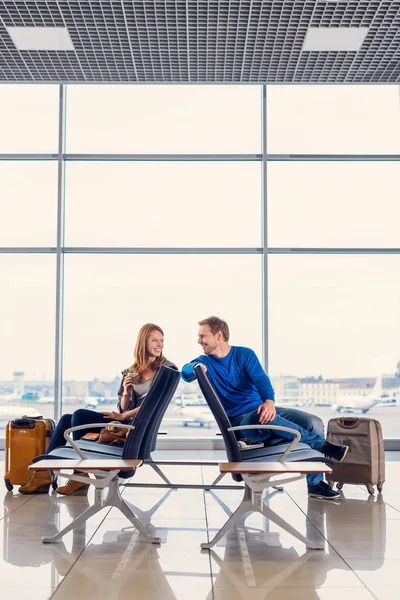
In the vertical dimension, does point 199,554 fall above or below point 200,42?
below

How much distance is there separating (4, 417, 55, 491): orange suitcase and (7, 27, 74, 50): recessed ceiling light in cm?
330

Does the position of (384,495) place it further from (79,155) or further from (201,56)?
(79,155)

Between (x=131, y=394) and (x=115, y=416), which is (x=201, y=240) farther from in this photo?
(x=115, y=416)

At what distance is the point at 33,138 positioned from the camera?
7621 mm

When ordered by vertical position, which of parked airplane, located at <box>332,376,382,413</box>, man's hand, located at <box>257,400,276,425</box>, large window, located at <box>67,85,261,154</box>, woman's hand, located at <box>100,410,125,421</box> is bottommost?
parked airplane, located at <box>332,376,382,413</box>

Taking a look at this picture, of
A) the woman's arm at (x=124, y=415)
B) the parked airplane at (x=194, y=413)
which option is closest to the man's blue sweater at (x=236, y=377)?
the woman's arm at (x=124, y=415)

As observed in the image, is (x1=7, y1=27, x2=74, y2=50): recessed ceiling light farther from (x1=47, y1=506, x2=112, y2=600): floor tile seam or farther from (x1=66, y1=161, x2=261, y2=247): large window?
(x1=47, y1=506, x2=112, y2=600): floor tile seam

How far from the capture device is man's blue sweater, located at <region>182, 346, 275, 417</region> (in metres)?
4.54

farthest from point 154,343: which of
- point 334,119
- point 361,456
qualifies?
point 334,119

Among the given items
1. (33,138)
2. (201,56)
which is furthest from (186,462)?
(33,138)

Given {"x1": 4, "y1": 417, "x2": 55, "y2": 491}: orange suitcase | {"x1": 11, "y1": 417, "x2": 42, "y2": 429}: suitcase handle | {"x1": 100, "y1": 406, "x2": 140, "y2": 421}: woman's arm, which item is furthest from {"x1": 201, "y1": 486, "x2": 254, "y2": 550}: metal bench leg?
{"x1": 11, "y1": 417, "x2": 42, "y2": 429}: suitcase handle

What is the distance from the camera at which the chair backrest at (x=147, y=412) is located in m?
3.76

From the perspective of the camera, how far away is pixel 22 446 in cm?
520

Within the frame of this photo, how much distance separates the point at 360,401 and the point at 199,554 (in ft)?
15.1
